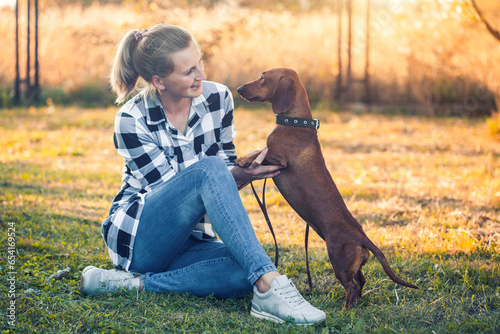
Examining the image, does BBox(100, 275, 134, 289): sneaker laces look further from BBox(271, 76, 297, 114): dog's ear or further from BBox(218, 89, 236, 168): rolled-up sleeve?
BBox(271, 76, 297, 114): dog's ear

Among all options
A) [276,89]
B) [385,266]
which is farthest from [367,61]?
[385,266]

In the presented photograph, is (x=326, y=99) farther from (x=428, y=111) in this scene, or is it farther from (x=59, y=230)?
(x=59, y=230)

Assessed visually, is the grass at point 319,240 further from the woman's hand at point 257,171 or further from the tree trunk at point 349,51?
the tree trunk at point 349,51

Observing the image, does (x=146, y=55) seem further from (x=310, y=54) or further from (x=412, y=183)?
(x=310, y=54)

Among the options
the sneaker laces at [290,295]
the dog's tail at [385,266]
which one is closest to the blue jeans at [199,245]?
the sneaker laces at [290,295]

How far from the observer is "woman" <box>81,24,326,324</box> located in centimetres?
231

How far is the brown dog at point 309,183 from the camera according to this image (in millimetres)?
2363

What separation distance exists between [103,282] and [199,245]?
20.2 inches

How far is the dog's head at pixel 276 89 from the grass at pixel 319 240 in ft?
3.07

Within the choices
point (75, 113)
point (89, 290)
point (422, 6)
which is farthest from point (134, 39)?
→ point (422, 6)

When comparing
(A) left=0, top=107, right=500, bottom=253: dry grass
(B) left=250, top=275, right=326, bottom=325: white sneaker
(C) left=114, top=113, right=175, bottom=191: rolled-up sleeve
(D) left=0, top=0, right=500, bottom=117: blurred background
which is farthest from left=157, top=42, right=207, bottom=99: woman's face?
(D) left=0, top=0, right=500, bottom=117: blurred background

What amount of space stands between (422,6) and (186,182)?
899cm

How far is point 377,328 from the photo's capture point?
2201 millimetres

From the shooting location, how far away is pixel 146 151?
2.64 metres
